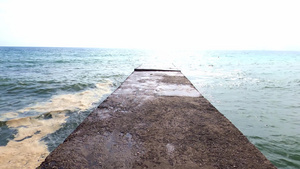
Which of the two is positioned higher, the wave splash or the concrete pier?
the concrete pier

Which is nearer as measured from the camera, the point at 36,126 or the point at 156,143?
the point at 156,143

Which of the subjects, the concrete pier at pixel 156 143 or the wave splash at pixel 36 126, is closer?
the concrete pier at pixel 156 143

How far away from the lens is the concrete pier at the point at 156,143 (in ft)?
4.57

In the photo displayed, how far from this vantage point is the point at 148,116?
7.68ft

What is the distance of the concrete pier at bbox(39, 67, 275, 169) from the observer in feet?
4.57

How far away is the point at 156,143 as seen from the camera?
1.66 m

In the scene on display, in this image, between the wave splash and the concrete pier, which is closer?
the concrete pier

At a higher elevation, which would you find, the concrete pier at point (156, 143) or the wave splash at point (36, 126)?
the concrete pier at point (156, 143)

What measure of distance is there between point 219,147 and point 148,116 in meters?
0.99

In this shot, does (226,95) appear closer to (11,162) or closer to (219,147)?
(219,147)

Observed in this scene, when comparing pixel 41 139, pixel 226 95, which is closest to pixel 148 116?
pixel 41 139

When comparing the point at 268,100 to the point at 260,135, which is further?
the point at 268,100

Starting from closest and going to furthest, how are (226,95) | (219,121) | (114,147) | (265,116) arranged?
(114,147)
(219,121)
(265,116)
(226,95)

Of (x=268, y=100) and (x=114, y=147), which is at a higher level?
(x=114, y=147)
